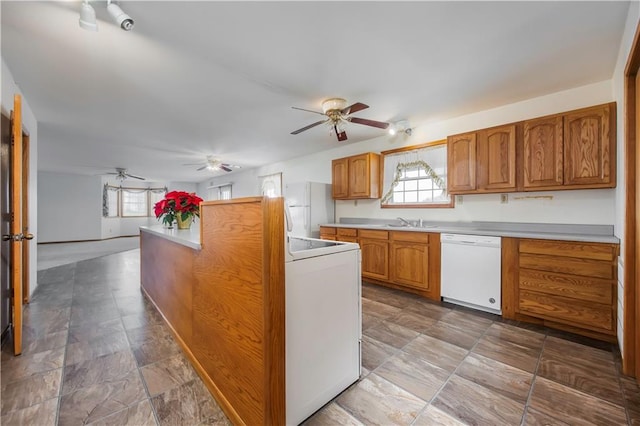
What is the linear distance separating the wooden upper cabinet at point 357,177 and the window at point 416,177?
0.20 meters

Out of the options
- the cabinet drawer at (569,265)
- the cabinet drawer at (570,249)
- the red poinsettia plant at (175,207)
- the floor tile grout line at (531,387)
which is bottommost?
the floor tile grout line at (531,387)

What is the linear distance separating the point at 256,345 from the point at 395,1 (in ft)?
6.97

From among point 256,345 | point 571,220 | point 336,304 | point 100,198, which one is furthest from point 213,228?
point 100,198

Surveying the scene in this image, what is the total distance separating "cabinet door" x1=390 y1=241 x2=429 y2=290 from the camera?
3.39 m

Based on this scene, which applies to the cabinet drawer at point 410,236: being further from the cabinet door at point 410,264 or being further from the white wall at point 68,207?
the white wall at point 68,207

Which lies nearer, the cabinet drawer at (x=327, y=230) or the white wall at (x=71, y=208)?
the cabinet drawer at (x=327, y=230)

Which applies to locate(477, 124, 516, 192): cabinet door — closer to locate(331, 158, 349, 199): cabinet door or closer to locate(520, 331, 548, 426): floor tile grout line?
locate(520, 331, 548, 426): floor tile grout line

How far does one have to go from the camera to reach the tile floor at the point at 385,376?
1458mm

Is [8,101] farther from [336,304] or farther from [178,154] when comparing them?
[178,154]

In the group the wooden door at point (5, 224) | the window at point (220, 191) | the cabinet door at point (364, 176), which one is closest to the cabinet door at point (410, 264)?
the cabinet door at point (364, 176)

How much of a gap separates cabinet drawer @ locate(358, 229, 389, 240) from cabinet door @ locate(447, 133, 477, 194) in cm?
105

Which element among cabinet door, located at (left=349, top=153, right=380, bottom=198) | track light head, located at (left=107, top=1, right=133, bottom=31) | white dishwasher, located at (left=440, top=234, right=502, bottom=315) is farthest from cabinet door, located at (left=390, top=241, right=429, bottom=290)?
track light head, located at (left=107, top=1, right=133, bottom=31)

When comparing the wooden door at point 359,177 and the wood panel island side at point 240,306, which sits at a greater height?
the wooden door at point 359,177

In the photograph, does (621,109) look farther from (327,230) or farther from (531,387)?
(327,230)
